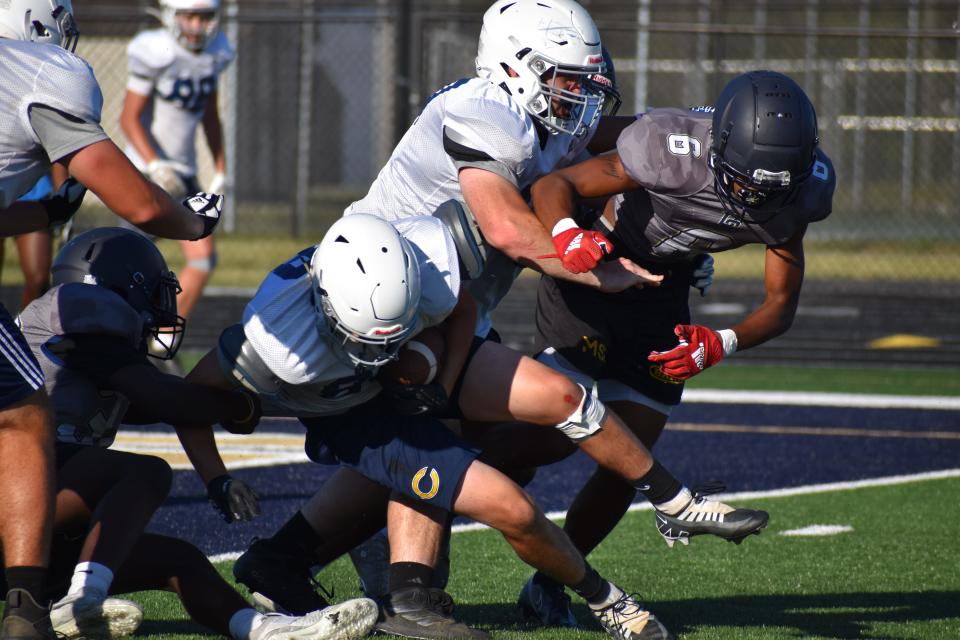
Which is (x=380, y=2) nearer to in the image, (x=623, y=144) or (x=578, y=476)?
(x=578, y=476)

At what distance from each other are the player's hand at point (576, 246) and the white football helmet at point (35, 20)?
138 centimetres

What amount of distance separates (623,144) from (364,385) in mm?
1076

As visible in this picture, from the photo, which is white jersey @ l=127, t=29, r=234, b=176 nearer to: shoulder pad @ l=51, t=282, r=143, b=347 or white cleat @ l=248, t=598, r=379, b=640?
shoulder pad @ l=51, t=282, r=143, b=347

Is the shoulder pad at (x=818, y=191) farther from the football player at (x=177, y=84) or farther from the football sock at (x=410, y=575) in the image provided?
the football player at (x=177, y=84)

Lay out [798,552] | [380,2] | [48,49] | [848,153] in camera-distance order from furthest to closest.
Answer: [380,2], [848,153], [798,552], [48,49]

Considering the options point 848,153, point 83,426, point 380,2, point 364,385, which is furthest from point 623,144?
point 380,2

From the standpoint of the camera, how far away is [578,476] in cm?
627

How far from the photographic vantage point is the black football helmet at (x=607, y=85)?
4234 mm

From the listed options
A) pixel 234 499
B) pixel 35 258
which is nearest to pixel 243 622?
pixel 234 499

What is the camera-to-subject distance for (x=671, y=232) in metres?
4.18

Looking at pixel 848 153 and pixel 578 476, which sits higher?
pixel 578 476

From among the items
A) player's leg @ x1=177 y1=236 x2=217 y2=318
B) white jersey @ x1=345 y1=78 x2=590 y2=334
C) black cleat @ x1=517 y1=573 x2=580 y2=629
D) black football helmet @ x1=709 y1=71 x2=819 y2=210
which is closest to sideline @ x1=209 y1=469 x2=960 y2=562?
black cleat @ x1=517 y1=573 x2=580 y2=629

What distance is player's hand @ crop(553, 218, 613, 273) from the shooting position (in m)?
3.67

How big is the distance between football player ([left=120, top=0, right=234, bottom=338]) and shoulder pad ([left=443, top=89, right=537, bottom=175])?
473 cm
